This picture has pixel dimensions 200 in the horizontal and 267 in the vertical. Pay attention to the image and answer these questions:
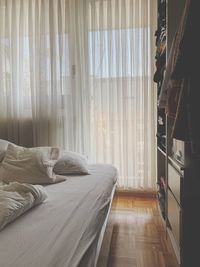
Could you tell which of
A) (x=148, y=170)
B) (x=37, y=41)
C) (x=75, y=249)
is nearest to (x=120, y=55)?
(x=37, y=41)

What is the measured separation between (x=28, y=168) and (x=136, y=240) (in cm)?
104

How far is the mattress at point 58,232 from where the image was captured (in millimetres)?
846

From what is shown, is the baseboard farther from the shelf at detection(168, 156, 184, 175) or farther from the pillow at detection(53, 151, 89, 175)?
the shelf at detection(168, 156, 184, 175)

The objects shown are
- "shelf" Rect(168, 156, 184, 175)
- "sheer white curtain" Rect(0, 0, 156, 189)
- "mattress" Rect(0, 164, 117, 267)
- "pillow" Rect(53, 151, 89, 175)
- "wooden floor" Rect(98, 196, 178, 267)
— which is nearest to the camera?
"mattress" Rect(0, 164, 117, 267)

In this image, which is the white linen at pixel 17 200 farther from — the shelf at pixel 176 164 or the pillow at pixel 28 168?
the shelf at pixel 176 164

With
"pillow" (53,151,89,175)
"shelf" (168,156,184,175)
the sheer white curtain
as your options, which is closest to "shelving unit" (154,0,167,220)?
"shelf" (168,156,184,175)

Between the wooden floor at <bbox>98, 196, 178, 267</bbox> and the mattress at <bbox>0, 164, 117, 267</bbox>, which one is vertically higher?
the mattress at <bbox>0, 164, 117, 267</bbox>

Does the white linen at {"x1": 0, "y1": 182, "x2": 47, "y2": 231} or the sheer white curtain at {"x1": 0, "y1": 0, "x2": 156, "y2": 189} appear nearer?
the white linen at {"x1": 0, "y1": 182, "x2": 47, "y2": 231}

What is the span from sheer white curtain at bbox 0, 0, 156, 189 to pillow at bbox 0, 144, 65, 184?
1.12 m

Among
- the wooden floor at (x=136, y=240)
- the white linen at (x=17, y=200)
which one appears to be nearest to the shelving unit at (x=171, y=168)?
the wooden floor at (x=136, y=240)

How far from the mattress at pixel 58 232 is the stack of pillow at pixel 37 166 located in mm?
267

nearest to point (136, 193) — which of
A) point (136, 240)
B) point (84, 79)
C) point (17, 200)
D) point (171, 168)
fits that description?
point (136, 240)

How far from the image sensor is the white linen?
3.44 feet

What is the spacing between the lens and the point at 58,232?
40.3 inches
